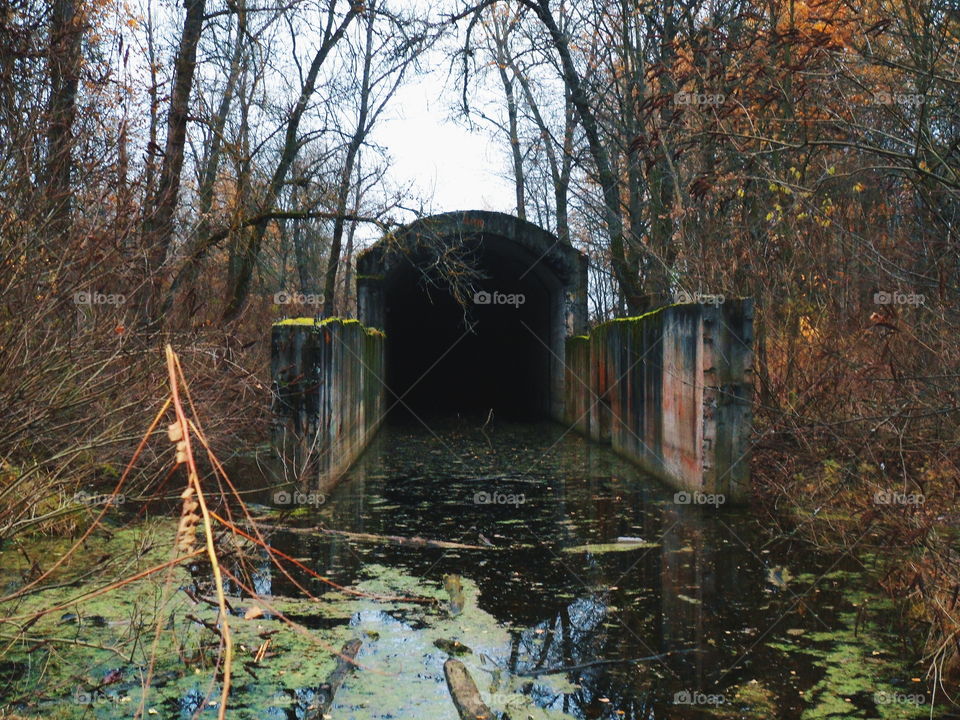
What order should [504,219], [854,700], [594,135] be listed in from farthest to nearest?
[504,219] → [594,135] → [854,700]

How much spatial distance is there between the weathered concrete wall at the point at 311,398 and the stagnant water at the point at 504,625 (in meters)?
0.49

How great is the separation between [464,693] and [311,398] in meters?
5.14

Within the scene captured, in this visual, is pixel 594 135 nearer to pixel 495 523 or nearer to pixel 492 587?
pixel 495 523

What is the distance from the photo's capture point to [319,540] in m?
7.77

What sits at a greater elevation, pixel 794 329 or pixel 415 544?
pixel 794 329

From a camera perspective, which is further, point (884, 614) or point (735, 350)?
point (735, 350)

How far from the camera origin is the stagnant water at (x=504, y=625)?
13.7 feet

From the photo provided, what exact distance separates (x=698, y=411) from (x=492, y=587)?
145 inches

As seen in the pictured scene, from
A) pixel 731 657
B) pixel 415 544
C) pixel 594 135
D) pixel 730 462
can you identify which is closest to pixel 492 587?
pixel 415 544
